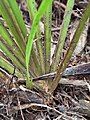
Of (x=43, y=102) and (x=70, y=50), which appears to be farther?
(x=43, y=102)

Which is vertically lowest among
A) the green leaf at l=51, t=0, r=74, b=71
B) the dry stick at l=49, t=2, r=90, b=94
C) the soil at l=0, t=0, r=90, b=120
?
the soil at l=0, t=0, r=90, b=120

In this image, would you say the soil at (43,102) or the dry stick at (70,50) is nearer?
the dry stick at (70,50)

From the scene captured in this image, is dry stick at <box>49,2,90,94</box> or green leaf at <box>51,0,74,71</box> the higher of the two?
green leaf at <box>51,0,74,71</box>

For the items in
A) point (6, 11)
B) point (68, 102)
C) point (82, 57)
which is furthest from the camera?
point (82, 57)

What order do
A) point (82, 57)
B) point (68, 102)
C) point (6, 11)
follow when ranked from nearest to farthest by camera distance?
point (6, 11), point (68, 102), point (82, 57)

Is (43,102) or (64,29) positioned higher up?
(64,29)

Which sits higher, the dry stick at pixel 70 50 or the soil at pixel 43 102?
the dry stick at pixel 70 50

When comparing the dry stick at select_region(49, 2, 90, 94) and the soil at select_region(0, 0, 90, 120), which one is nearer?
the dry stick at select_region(49, 2, 90, 94)

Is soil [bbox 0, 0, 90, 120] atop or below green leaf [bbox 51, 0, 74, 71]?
below

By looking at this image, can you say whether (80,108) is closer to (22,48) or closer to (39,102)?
(39,102)

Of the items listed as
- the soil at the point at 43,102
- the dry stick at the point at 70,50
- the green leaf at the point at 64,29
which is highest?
the green leaf at the point at 64,29

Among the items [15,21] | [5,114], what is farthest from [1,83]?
[15,21]
